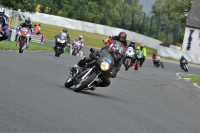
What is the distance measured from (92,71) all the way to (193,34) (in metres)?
64.1

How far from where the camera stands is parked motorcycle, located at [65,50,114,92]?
14.2 meters

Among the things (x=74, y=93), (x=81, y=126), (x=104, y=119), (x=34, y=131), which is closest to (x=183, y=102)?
(x=74, y=93)

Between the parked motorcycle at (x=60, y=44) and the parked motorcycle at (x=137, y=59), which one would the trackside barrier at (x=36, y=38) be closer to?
the parked motorcycle at (x=137, y=59)

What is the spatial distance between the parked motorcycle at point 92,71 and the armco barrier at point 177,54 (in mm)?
50913

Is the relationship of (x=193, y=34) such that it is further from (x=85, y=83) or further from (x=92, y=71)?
(x=85, y=83)

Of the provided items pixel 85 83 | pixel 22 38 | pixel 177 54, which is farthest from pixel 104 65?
pixel 177 54

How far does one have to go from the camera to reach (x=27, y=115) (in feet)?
30.6

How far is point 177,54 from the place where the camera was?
65438 mm

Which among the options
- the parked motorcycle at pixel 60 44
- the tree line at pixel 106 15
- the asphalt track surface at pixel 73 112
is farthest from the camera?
the tree line at pixel 106 15

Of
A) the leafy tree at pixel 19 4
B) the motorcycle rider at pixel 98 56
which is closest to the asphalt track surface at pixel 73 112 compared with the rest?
the motorcycle rider at pixel 98 56

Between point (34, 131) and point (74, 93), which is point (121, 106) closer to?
point (74, 93)

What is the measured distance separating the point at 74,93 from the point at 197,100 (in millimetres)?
6330

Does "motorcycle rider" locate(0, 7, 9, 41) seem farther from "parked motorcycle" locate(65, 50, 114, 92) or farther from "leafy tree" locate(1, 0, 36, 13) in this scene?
"leafy tree" locate(1, 0, 36, 13)

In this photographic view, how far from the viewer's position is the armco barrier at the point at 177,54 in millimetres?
64875
